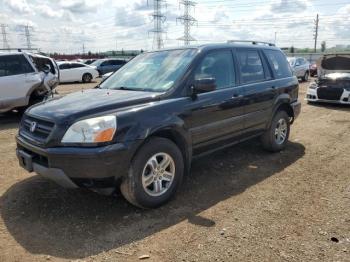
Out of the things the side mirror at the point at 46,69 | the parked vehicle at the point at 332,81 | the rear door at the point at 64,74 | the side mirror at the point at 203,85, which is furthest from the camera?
the rear door at the point at 64,74

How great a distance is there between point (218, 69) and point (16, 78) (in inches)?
273

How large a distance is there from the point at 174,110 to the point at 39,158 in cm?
157

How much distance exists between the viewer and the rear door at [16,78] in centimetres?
1005

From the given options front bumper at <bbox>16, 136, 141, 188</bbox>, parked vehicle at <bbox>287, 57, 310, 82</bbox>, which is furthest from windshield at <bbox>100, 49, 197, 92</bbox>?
parked vehicle at <bbox>287, 57, 310, 82</bbox>

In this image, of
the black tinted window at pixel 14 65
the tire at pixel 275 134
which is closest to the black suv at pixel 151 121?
the tire at pixel 275 134

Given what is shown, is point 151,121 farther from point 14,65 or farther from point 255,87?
point 14,65

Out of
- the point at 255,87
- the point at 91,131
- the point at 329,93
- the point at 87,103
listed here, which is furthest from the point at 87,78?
the point at 91,131

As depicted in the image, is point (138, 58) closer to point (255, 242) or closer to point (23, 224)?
point (23, 224)

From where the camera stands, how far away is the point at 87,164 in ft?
12.2

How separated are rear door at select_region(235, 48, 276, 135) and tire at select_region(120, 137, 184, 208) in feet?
5.57

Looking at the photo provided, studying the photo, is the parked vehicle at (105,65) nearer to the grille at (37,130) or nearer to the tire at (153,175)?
the grille at (37,130)

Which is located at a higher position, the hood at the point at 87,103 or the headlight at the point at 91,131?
the hood at the point at 87,103

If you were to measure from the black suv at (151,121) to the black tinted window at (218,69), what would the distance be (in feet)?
0.04

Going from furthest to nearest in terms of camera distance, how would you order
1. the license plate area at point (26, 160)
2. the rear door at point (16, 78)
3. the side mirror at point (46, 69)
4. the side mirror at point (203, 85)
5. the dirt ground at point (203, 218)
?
the side mirror at point (46, 69) → the rear door at point (16, 78) → the side mirror at point (203, 85) → the license plate area at point (26, 160) → the dirt ground at point (203, 218)
